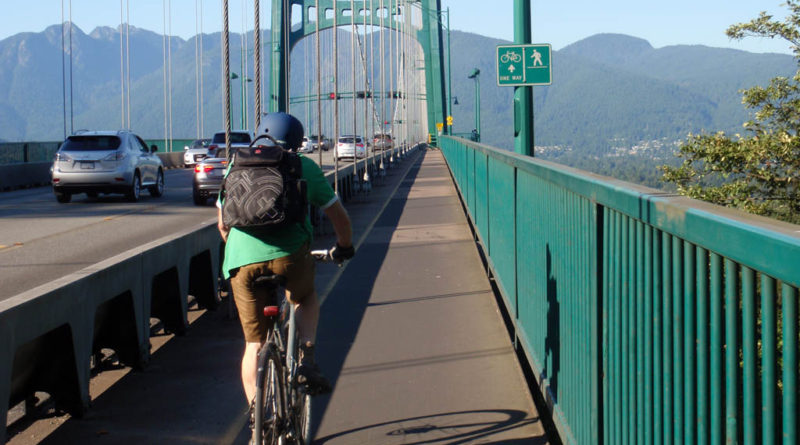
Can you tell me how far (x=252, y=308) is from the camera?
4332 millimetres

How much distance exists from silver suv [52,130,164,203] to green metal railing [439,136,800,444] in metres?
18.2

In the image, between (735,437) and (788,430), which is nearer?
(788,430)

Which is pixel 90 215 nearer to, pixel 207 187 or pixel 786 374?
pixel 207 187

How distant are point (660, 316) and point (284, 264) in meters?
1.93

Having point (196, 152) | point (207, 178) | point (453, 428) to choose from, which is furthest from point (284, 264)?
point (196, 152)

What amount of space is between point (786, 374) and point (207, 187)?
20683 millimetres

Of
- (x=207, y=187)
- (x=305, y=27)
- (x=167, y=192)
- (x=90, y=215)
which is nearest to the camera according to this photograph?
(x=90, y=215)

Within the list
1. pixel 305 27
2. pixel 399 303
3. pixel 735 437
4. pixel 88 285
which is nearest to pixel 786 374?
pixel 735 437

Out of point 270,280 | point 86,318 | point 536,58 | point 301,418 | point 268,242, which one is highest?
point 536,58

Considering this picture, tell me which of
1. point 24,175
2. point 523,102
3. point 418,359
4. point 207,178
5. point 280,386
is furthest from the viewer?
point 24,175

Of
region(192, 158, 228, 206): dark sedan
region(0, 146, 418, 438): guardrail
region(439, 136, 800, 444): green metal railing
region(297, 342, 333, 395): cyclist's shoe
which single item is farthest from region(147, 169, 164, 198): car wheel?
region(297, 342, 333, 395): cyclist's shoe

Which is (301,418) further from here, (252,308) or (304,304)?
(252,308)

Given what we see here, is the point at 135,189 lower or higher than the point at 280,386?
higher

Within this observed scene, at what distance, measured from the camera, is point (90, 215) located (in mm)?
19922
